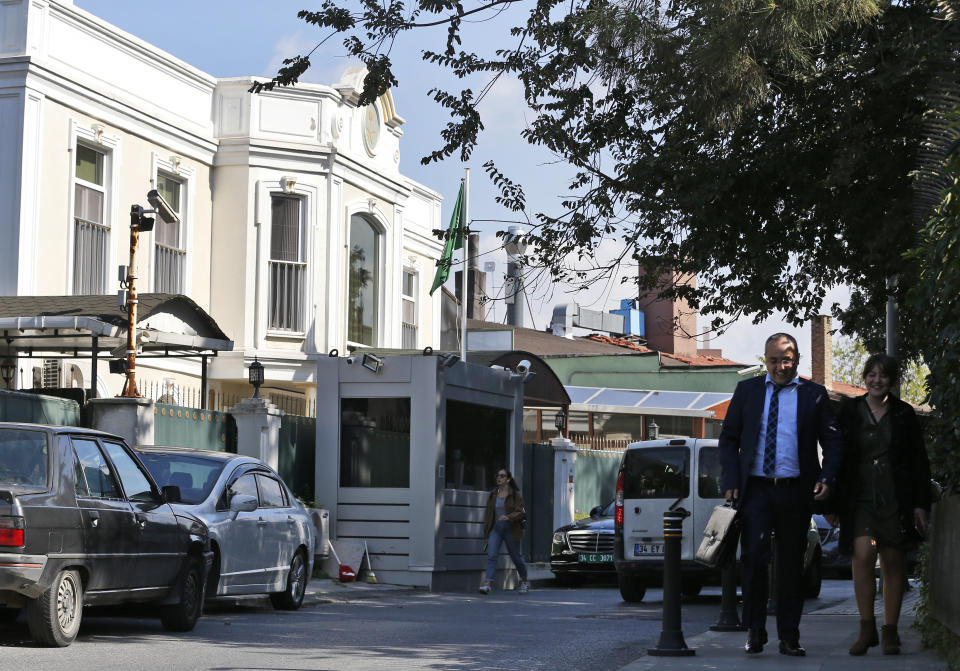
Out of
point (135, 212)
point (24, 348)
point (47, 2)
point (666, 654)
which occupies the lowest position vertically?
point (666, 654)

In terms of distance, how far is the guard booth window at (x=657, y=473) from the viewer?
62.9ft

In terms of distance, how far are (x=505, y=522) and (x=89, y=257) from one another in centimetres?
797

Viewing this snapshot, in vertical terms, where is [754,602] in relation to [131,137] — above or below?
below

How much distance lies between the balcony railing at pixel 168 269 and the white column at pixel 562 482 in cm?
809

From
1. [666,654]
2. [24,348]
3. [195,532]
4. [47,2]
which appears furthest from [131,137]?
[666,654]

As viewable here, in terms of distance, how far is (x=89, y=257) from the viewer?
23.1 metres

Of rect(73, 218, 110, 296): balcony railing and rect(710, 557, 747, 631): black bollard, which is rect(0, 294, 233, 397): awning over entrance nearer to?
rect(73, 218, 110, 296): balcony railing

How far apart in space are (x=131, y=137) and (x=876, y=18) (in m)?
14.5

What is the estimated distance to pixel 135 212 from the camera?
18391mm

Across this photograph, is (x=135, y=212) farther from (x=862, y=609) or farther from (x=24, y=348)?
(x=862, y=609)

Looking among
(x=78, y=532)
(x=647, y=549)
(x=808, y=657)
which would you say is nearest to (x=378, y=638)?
(x=78, y=532)

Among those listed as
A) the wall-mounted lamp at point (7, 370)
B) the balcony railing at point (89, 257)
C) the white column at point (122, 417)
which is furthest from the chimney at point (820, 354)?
the white column at point (122, 417)

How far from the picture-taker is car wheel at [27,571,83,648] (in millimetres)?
10047

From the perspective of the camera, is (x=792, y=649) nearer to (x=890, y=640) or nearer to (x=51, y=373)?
(x=890, y=640)
